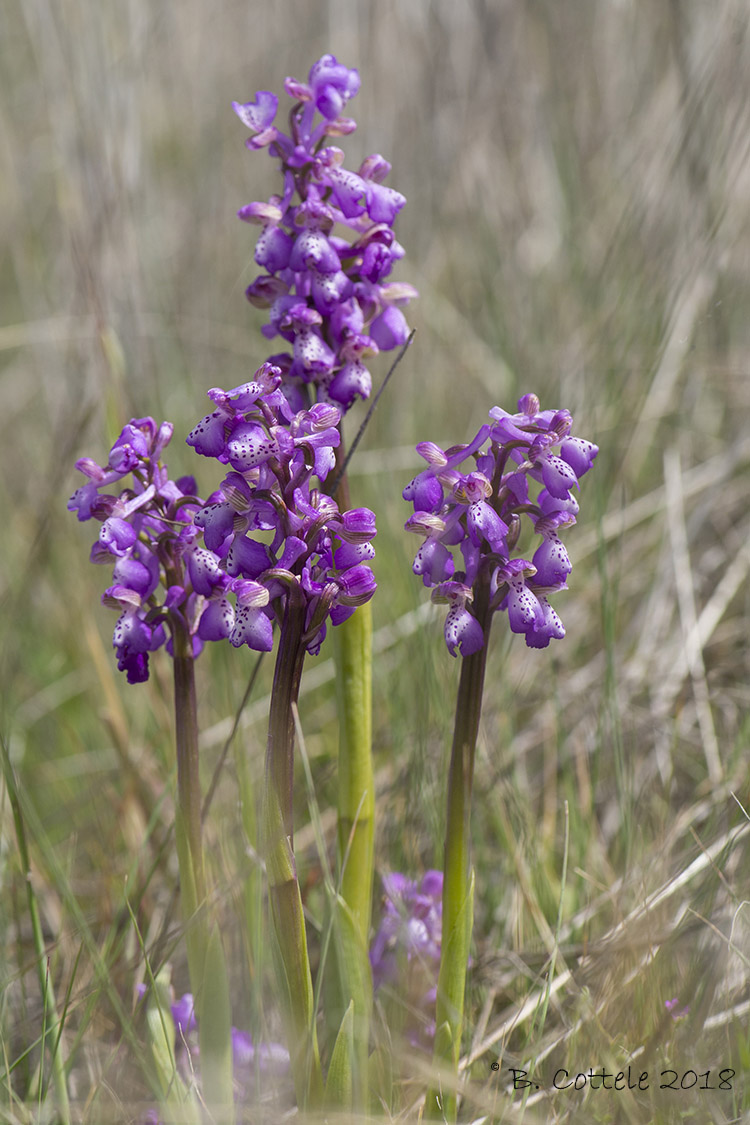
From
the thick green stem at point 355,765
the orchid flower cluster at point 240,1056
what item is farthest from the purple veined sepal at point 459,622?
the orchid flower cluster at point 240,1056

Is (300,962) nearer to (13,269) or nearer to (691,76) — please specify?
(691,76)

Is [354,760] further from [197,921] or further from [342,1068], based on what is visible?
[342,1068]

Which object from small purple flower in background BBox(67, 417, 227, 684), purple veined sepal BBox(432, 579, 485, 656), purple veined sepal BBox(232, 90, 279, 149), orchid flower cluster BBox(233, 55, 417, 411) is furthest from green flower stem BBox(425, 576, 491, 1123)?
purple veined sepal BBox(232, 90, 279, 149)

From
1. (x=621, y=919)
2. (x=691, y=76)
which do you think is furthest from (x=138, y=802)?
(x=691, y=76)

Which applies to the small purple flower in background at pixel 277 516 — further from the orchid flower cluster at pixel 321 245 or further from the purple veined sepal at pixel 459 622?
the orchid flower cluster at pixel 321 245

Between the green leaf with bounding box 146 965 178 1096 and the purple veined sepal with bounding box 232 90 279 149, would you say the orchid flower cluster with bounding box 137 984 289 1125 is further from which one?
the purple veined sepal with bounding box 232 90 279 149

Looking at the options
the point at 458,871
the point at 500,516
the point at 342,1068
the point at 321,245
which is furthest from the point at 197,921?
the point at 321,245
